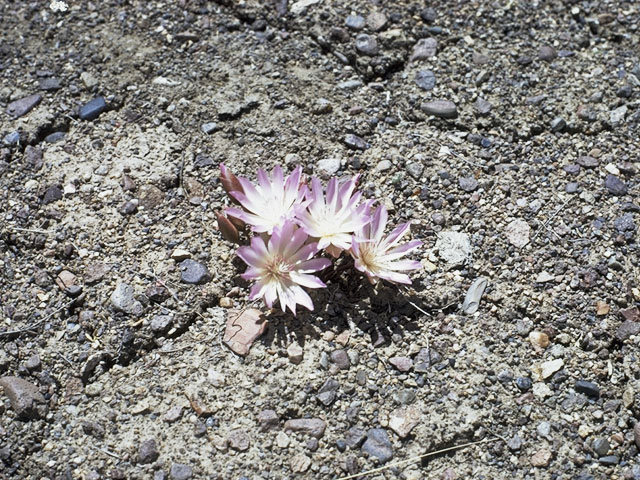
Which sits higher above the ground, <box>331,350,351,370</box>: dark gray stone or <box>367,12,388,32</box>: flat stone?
<box>367,12,388,32</box>: flat stone

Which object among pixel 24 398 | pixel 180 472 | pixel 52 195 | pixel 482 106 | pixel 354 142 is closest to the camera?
pixel 180 472

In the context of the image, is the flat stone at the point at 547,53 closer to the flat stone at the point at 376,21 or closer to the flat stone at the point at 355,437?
the flat stone at the point at 376,21

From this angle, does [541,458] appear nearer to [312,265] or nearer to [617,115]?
[312,265]

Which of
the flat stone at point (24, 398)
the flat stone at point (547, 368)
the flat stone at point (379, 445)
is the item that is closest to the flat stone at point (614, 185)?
the flat stone at point (547, 368)

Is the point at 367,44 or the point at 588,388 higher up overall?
the point at 367,44

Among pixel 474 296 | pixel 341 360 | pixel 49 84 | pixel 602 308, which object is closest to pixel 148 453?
pixel 341 360

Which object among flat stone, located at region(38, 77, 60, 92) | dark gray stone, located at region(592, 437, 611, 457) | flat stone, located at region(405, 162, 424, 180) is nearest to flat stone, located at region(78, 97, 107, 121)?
flat stone, located at region(38, 77, 60, 92)

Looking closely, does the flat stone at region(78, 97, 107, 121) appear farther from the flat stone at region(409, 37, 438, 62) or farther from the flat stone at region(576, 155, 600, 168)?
the flat stone at region(576, 155, 600, 168)
